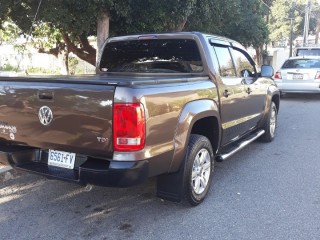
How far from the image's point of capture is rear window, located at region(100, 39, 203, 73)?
4898 mm

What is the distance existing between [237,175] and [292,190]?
83 centimetres

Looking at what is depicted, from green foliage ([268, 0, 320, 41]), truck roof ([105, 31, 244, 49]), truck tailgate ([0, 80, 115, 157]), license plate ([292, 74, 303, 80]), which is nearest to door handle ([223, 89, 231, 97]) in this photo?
truck roof ([105, 31, 244, 49])

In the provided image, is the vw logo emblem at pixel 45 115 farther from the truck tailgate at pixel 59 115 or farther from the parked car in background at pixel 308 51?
the parked car in background at pixel 308 51

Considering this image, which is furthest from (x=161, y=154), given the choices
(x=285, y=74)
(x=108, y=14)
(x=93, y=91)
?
(x=285, y=74)

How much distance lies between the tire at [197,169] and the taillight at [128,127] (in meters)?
0.87

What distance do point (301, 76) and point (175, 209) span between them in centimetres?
1018

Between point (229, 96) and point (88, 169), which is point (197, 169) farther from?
point (88, 169)

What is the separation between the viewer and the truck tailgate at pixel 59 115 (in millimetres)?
3336

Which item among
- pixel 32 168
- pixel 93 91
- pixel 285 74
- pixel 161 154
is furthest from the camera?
pixel 285 74

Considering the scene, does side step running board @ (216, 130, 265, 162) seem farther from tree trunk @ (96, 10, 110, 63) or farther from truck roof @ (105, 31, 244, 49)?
tree trunk @ (96, 10, 110, 63)

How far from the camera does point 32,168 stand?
386 centimetres

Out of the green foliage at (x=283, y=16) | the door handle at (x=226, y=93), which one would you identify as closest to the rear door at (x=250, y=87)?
the door handle at (x=226, y=93)

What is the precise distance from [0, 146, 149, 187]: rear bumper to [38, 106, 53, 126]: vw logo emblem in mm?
357

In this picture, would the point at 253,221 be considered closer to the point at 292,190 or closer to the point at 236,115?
the point at 292,190
